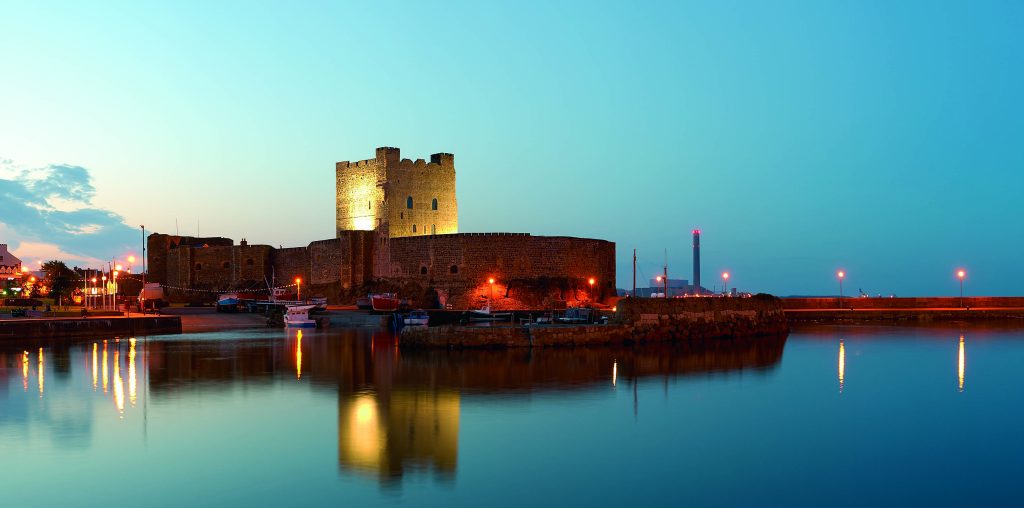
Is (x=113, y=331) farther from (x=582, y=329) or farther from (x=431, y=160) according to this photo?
(x=431, y=160)

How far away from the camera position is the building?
179 ft

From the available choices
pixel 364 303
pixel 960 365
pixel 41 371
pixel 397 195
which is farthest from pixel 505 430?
pixel 397 195

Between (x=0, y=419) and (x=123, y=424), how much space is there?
168cm

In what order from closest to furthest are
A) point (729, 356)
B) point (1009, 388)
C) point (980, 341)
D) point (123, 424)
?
point (123, 424), point (1009, 388), point (729, 356), point (980, 341)

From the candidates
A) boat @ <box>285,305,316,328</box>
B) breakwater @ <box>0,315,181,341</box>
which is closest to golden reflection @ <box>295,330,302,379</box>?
breakwater @ <box>0,315,181,341</box>

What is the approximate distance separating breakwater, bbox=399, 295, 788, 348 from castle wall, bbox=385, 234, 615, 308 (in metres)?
9.90

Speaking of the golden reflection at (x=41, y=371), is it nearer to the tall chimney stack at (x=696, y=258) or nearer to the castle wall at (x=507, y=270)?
the castle wall at (x=507, y=270)

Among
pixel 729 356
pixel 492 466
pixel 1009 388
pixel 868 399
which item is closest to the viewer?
pixel 492 466

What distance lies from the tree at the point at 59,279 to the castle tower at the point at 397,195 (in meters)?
15.0

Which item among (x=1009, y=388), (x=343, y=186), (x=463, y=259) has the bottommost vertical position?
(x=1009, y=388)

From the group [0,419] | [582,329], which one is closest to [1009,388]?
[582,329]

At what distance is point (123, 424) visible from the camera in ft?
35.7

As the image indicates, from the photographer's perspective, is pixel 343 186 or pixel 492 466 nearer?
pixel 492 466

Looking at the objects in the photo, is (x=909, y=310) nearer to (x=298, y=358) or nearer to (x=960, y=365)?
(x=960, y=365)
